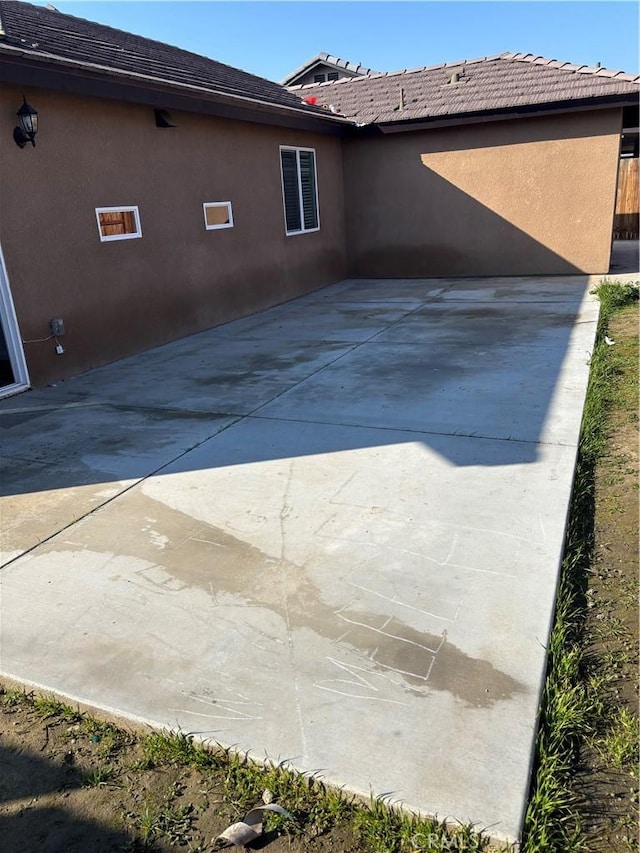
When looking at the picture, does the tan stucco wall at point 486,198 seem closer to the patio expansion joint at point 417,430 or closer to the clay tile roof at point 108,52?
the clay tile roof at point 108,52

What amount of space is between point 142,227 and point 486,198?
7.17 m

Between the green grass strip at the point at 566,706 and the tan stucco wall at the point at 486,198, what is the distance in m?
9.23

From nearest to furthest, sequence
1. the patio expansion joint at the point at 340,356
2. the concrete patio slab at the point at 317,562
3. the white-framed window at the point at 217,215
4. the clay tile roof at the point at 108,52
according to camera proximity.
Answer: the concrete patio slab at the point at 317,562 < the patio expansion joint at the point at 340,356 < the clay tile roof at the point at 108,52 < the white-framed window at the point at 217,215

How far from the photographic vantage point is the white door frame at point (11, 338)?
6.05 m

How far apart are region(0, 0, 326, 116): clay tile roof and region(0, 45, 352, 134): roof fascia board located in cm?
4

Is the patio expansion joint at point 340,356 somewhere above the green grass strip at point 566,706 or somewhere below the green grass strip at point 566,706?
above

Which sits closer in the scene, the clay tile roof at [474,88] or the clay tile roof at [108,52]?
the clay tile roof at [108,52]

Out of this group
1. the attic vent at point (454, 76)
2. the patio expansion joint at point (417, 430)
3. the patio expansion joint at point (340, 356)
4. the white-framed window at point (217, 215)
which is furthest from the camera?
the attic vent at point (454, 76)

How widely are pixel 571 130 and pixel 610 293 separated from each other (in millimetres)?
4033

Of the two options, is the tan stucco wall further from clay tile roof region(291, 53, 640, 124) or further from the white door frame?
the white door frame

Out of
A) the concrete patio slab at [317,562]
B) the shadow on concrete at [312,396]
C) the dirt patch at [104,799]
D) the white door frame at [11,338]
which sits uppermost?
the white door frame at [11,338]

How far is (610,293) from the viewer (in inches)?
353

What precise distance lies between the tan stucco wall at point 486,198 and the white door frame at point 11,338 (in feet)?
28.8

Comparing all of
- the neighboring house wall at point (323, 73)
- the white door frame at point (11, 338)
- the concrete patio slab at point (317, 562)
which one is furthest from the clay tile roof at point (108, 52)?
the neighboring house wall at point (323, 73)
